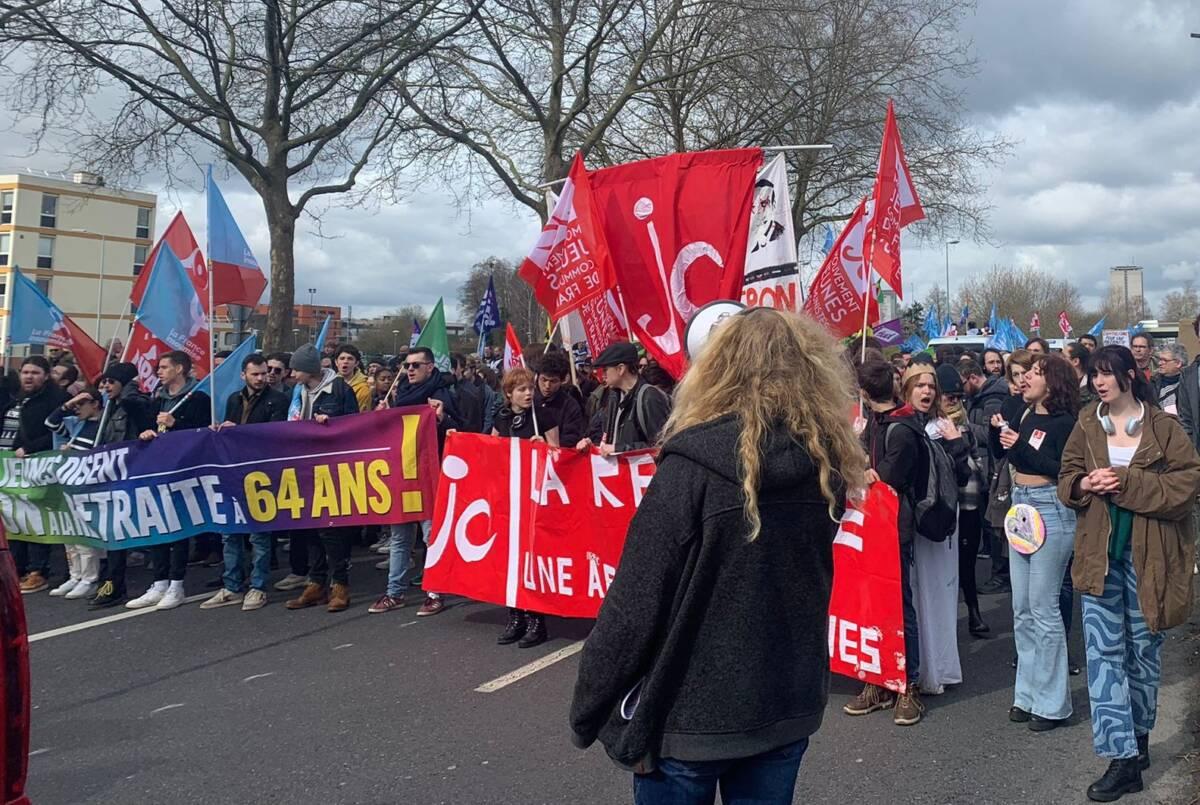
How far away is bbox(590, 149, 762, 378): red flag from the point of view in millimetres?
6773

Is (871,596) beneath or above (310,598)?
above

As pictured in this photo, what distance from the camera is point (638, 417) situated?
606 centimetres

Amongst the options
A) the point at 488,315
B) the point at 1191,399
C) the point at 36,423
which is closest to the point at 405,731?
the point at 36,423

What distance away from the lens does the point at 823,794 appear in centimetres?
398

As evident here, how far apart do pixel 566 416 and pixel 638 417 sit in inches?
39.9

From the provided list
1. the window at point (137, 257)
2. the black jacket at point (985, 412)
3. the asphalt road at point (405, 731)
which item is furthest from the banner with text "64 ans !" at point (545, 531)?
the window at point (137, 257)

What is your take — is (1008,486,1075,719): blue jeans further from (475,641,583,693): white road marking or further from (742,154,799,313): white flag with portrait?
(742,154,799,313): white flag with portrait

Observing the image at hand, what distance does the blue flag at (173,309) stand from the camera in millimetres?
8422

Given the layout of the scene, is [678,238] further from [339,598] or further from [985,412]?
[339,598]

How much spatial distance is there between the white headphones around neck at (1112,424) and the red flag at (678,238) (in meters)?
2.89

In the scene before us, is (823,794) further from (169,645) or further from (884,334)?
(884,334)

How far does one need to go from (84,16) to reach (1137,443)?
544 inches

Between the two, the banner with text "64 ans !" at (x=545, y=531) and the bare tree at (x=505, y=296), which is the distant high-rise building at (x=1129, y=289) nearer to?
the bare tree at (x=505, y=296)

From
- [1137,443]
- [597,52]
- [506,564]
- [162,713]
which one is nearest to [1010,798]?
[1137,443]
